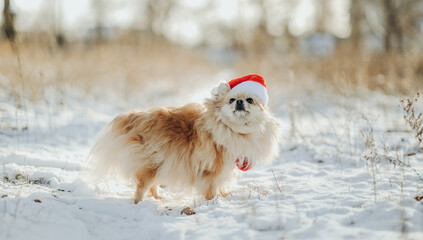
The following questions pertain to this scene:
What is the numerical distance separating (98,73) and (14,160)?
4.86 metres

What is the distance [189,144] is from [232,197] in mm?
635

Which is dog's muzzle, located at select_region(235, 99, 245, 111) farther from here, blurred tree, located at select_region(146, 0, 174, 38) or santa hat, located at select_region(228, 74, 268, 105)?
blurred tree, located at select_region(146, 0, 174, 38)

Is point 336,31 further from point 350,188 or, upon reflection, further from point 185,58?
point 350,188

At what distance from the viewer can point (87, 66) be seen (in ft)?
26.1

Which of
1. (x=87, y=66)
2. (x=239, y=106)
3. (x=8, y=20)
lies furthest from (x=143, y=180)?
(x=87, y=66)

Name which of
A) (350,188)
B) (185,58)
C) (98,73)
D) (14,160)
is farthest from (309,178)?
(185,58)

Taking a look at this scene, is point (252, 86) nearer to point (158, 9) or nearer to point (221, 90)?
point (221, 90)

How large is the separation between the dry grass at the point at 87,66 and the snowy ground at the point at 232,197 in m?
0.84

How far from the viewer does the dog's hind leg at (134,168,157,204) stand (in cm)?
279

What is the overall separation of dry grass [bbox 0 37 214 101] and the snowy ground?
2.76 ft

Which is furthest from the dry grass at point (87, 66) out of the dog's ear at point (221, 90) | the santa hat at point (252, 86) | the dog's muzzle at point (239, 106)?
the dog's muzzle at point (239, 106)

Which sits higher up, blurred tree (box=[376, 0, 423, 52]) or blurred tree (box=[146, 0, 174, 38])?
blurred tree (box=[146, 0, 174, 38])

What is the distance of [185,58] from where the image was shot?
40.3 ft

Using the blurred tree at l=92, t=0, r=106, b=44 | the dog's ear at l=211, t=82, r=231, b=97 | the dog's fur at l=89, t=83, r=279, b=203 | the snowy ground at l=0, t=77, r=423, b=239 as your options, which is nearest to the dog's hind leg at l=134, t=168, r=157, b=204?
the dog's fur at l=89, t=83, r=279, b=203
